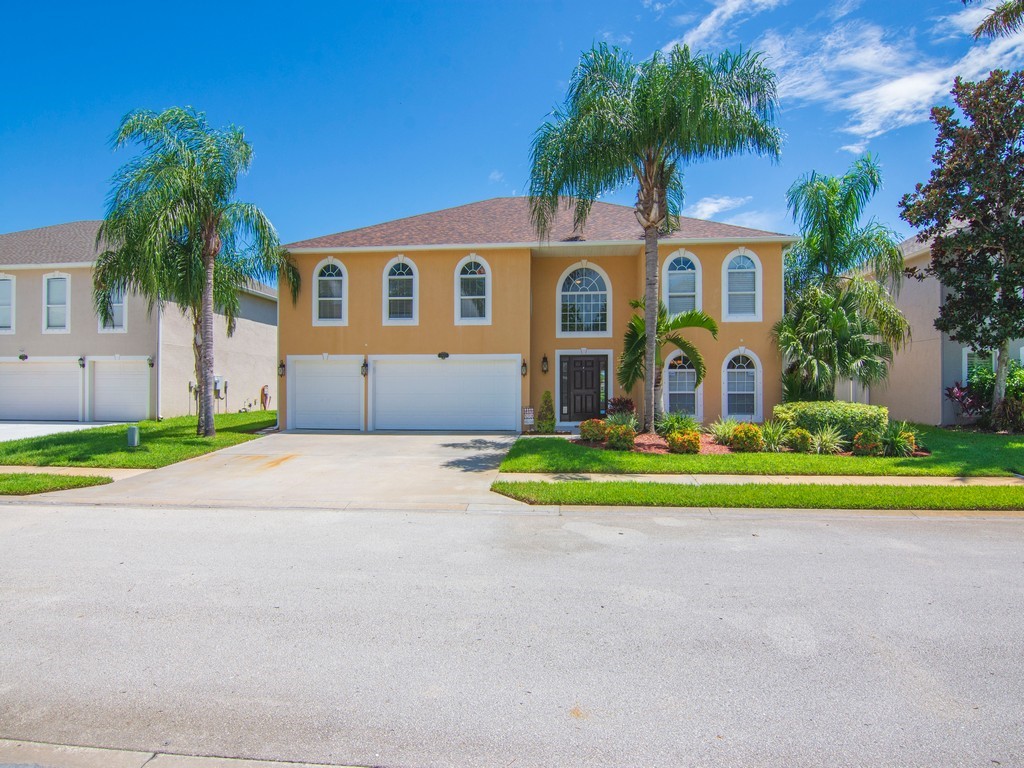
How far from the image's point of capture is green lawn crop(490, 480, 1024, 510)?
327 inches

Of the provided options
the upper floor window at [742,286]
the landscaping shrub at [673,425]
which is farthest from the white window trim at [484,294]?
the upper floor window at [742,286]

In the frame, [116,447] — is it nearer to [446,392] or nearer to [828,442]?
[446,392]

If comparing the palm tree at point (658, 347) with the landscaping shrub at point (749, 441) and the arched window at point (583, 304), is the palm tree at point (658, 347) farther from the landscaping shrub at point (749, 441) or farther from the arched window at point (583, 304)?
the arched window at point (583, 304)

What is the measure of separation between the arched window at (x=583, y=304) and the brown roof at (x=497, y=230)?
1.33 m

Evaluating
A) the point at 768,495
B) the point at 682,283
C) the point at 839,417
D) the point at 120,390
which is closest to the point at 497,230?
the point at 682,283

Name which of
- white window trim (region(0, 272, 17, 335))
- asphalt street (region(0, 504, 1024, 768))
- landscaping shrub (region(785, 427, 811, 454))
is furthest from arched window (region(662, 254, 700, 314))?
white window trim (region(0, 272, 17, 335))

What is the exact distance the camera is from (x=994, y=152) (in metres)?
14.1

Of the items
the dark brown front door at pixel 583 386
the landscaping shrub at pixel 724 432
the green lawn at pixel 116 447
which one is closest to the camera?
the green lawn at pixel 116 447

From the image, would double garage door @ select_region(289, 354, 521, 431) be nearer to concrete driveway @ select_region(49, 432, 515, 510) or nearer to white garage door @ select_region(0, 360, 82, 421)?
concrete driveway @ select_region(49, 432, 515, 510)

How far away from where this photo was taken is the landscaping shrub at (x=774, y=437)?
12938 millimetres

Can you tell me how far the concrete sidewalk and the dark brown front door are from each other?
7.16 meters

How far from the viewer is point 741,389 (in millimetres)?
16953

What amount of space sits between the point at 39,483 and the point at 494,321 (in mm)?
11015

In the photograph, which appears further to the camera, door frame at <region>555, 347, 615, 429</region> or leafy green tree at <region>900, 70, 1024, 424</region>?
door frame at <region>555, 347, 615, 429</region>
